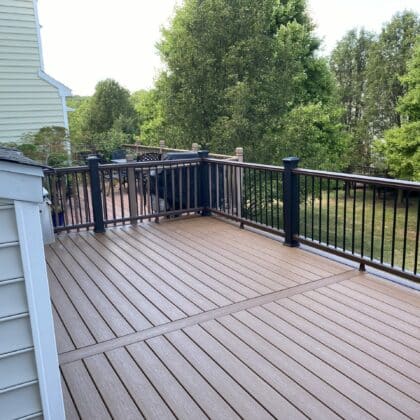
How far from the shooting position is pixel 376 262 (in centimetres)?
354

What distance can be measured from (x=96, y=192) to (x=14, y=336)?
394 cm

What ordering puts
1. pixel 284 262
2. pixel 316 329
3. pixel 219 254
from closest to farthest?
pixel 316 329
pixel 284 262
pixel 219 254

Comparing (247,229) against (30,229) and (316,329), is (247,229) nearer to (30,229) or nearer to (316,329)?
(316,329)

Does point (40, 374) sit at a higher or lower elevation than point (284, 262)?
higher

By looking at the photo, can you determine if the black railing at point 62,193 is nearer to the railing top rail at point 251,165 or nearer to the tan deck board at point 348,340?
the railing top rail at point 251,165

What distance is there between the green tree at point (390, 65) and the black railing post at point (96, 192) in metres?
17.3

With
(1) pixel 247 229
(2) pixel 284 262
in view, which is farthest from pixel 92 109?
(2) pixel 284 262

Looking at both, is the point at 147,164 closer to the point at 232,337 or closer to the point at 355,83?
the point at 232,337

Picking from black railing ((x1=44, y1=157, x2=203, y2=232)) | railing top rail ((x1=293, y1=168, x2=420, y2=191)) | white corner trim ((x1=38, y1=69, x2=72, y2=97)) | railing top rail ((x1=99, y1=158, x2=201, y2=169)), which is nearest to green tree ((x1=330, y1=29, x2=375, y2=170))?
white corner trim ((x1=38, y1=69, x2=72, y2=97))

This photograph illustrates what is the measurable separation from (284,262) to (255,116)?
7033 mm

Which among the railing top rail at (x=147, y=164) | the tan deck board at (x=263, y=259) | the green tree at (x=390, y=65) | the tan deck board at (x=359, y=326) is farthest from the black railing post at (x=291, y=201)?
the green tree at (x=390, y=65)

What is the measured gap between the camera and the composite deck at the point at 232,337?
205 centimetres

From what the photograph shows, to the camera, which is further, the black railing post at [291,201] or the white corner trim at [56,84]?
the white corner trim at [56,84]

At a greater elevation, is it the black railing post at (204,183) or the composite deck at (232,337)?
the black railing post at (204,183)
